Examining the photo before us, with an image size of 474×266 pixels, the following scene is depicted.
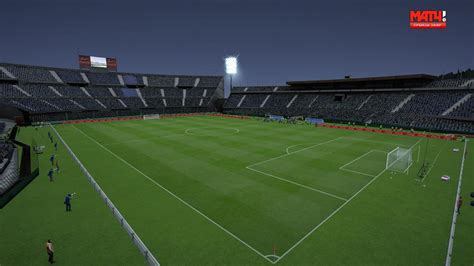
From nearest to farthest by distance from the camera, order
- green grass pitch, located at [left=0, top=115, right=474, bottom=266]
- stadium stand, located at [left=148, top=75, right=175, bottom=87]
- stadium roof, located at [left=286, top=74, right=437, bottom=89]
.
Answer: green grass pitch, located at [left=0, top=115, right=474, bottom=266]
stadium roof, located at [left=286, top=74, right=437, bottom=89]
stadium stand, located at [left=148, top=75, right=175, bottom=87]

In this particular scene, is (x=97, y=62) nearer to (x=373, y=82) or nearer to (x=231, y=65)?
(x=231, y=65)

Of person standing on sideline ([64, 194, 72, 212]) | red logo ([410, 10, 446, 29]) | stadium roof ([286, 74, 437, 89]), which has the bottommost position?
person standing on sideline ([64, 194, 72, 212])

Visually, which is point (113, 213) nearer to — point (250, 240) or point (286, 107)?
point (250, 240)

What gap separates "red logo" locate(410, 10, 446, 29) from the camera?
40812mm

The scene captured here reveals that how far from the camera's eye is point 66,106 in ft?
217

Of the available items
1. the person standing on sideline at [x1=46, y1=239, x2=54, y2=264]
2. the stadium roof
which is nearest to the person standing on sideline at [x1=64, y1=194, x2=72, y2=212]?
the person standing on sideline at [x1=46, y1=239, x2=54, y2=264]

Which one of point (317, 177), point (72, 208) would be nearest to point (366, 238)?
point (317, 177)

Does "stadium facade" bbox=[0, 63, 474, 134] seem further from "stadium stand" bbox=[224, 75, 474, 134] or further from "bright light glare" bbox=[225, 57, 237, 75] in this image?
"bright light glare" bbox=[225, 57, 237, 75]

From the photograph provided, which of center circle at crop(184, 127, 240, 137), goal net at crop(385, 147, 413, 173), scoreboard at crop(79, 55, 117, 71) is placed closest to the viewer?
goal net at crop(385, 147, 413, 173)

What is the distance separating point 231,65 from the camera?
92.2 m

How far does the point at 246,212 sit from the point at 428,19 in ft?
158

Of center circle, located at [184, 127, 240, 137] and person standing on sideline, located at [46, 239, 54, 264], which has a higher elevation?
center circle, located at [184, 127, 240, 137]

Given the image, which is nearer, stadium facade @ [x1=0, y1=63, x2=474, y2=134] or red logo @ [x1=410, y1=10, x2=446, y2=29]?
red logo @ [x1=410, y1=10, x2=446, y2=29]

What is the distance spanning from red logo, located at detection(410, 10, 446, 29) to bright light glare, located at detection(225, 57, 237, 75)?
197 feet
